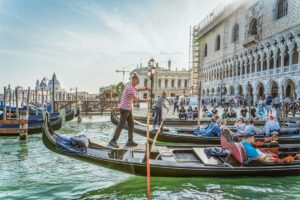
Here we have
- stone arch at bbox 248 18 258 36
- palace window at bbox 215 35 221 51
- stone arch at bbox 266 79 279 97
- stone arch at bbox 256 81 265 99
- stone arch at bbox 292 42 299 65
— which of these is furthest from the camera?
palace window at bbox 215 35 221 51

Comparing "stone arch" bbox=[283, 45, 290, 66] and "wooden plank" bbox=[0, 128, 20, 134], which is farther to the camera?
"stone arch" bbox=[283, 45, 290, 66]

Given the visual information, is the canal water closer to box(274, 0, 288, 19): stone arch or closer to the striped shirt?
the striped shirt

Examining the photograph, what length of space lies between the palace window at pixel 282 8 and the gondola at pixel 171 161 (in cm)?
2250

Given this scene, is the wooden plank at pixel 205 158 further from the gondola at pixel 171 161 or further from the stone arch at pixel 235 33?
the stone arch at pixel 235 33

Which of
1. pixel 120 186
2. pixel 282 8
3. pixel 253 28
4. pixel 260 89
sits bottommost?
pixel 120 186

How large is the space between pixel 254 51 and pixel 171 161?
2606 cm

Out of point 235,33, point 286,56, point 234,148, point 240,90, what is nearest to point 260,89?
point 240,90

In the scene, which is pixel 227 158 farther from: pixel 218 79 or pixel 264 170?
pixel 218 79

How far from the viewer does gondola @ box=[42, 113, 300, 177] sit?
4.50 m

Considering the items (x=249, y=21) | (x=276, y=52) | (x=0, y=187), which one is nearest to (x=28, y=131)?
(x=0, y=187)

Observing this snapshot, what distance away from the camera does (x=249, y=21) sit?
97.9 ft

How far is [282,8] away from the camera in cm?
2488

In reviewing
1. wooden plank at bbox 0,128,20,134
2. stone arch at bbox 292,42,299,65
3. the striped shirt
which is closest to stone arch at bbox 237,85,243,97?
stone arch at bbox 292,42,299,65

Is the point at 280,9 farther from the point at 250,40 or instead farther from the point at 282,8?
the point at 250,40
